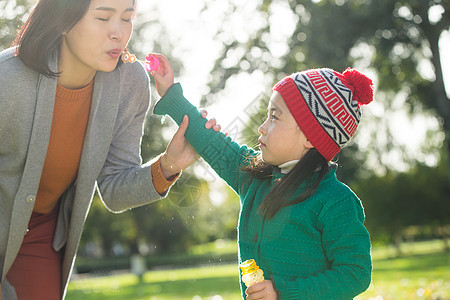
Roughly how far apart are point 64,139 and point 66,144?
27 mm

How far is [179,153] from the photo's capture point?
2.95 meters

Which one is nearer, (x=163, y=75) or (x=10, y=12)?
(x=163, y=75)

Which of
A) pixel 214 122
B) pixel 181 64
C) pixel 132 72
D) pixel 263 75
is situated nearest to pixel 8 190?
pixel 132 72

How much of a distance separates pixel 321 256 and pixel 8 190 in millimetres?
1452

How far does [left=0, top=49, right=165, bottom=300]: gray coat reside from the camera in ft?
9.01

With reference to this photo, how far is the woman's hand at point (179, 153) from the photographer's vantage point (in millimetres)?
2939

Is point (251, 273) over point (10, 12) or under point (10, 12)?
over

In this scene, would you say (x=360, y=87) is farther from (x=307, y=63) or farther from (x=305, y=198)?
(x=307, y=63)

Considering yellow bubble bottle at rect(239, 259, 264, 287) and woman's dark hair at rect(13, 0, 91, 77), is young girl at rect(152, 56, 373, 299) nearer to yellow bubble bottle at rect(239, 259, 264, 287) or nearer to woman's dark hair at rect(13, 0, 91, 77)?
yellow bubble bottle at rect(239, 259, 264, 287)

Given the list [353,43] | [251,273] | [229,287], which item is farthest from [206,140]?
[229,287]

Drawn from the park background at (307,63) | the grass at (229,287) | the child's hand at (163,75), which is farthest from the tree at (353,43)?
the child's hand at (163,75)

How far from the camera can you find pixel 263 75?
10898mm

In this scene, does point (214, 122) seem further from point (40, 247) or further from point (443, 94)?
point (443, 94)

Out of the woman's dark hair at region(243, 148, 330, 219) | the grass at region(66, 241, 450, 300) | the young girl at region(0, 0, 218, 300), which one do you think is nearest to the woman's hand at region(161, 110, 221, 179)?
the young girl at region(0, 0, 218, 300)
